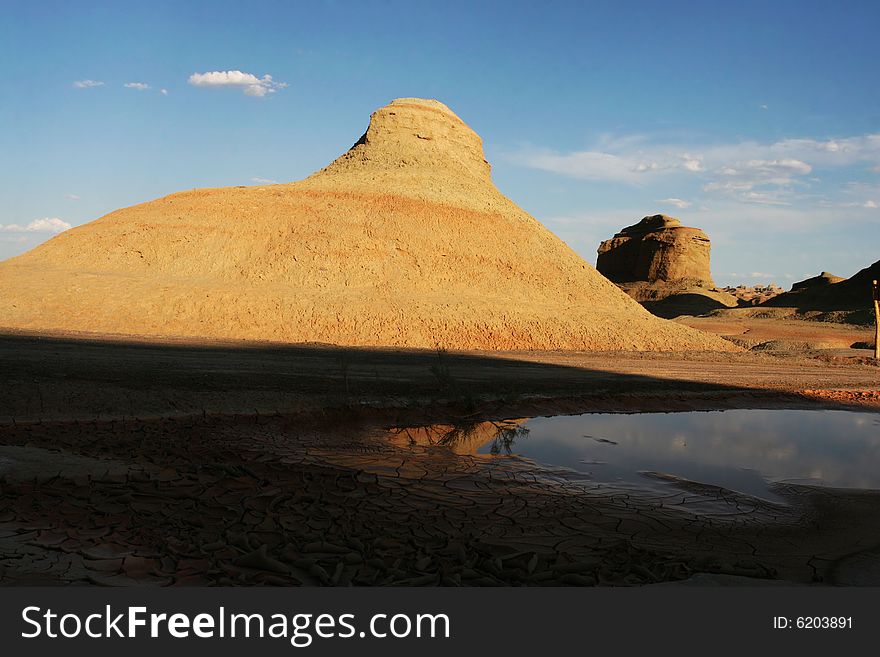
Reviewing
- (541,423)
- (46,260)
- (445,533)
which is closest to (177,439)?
(445,533)

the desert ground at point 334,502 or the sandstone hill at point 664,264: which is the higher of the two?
the sandstone hill at point 664,264

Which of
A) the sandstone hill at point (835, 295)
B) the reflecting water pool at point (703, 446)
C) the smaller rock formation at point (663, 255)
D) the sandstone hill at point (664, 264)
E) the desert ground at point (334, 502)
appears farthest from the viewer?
the smaller rock formation at point (663, 255)

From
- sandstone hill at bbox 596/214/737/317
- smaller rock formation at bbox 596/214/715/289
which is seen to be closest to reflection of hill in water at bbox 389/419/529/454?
sandstone hill at bbox 596/214/737/317

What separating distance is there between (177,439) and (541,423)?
6.50 m

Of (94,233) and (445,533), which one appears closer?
(445,533)

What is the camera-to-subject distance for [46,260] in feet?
115

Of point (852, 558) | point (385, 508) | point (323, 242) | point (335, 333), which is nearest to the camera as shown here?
point (852, 558)

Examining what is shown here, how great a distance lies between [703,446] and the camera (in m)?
11.9

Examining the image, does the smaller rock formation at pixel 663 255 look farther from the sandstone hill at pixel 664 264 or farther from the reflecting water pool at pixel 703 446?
the reflecting water pool at pixel 703 446

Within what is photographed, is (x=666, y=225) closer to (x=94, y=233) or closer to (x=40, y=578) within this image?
(x=94, y=233)

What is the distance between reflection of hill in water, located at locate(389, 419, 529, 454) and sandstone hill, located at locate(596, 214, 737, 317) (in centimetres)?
6534

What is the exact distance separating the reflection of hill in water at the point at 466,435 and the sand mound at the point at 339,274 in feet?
52.0

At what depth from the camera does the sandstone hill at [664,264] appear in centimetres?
7850

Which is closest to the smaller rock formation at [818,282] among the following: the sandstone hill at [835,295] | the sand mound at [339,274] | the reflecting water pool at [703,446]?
the sandstone hill at [835,295]
